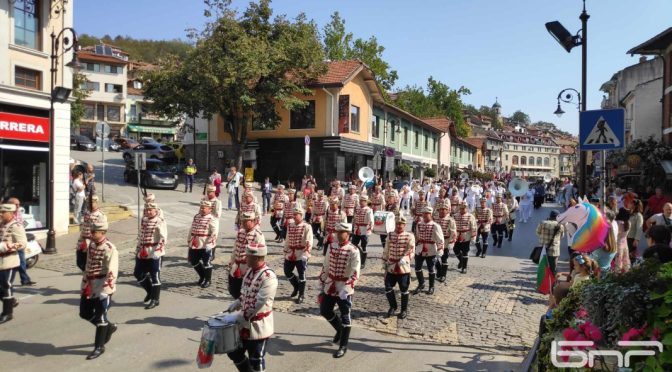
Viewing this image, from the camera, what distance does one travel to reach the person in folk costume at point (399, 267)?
345 inches

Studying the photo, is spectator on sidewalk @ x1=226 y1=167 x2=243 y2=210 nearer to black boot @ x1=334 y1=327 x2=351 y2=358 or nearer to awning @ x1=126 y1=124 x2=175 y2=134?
black boot @ x1=334 y1=327 x2=351 y2=358

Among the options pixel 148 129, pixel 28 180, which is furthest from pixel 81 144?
pixel 28 180

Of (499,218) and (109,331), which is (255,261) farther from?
(499,218)

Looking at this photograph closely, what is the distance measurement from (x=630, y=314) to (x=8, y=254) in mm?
9031

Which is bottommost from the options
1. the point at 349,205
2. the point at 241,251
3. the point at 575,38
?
the point at 241,251

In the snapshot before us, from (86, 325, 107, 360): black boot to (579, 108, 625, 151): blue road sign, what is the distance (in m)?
7.39


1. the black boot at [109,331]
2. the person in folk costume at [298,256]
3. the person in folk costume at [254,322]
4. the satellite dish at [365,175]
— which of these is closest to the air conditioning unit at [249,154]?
the satellite dish at [365,175]

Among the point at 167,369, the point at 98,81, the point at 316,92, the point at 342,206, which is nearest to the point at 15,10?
the point at 342,206

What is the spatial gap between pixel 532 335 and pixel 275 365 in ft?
14.0

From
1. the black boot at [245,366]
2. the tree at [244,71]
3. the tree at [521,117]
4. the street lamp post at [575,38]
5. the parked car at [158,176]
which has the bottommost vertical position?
the black boot at [245,366]

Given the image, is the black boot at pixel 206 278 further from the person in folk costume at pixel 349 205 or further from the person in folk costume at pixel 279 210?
the person in folk costume at pixel 349 205

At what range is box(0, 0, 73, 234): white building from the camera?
15.1 metres

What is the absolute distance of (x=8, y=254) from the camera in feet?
27.3

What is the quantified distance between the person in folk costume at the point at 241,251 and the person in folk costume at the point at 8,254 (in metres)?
3.61
